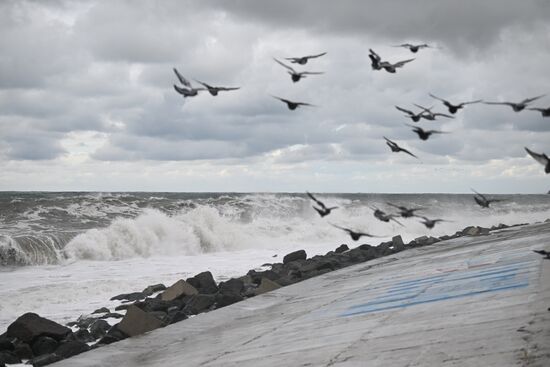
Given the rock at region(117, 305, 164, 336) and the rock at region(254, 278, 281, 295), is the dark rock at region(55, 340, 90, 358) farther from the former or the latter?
the rock at region(254, 278, 281, 295)

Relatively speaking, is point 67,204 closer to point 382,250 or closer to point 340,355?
point 382,250

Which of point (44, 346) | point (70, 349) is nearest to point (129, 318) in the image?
point (70, 349)

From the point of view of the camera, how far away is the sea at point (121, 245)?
50.0 feet

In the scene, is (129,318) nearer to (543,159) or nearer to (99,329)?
(99,329)

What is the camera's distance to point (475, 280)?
8.74 m

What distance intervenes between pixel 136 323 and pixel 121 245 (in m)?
18.0

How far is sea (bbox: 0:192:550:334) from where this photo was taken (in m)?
15.2

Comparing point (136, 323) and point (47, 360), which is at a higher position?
point (136, 323)

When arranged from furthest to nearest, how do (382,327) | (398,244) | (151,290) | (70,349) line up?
(398,244), (151,290), (70,349), (382,327)

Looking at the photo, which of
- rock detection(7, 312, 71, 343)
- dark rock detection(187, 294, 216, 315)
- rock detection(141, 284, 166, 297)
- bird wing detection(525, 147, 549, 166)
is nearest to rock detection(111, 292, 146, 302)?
rock detection(141, 284, 166, 297)

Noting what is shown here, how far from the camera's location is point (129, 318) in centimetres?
870

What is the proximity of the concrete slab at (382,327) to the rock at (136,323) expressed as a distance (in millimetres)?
464

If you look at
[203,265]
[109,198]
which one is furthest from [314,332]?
[109,198]

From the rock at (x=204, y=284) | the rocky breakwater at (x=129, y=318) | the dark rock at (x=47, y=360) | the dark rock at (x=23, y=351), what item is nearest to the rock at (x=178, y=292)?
the rocky breakwater at (x=129, y=318)
